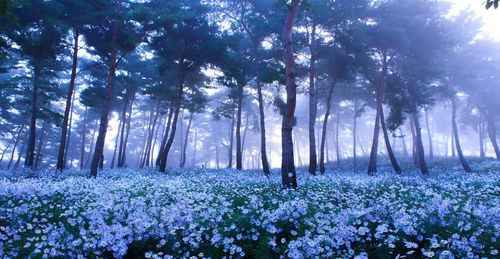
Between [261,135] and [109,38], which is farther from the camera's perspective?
[261,135]

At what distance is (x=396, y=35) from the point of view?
20562 mm

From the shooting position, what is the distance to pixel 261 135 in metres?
20.5

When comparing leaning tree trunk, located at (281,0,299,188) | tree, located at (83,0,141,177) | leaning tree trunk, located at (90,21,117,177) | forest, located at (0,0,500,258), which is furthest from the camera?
tree, located at (83,0,141,177)

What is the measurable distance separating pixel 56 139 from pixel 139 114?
51.7 feet

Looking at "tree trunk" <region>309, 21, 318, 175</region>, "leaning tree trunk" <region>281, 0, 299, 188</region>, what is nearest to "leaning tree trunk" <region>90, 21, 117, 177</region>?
"leaning tree trunk" <region>281, 0, 299, 188</region>

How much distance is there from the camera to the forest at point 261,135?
5332 mm

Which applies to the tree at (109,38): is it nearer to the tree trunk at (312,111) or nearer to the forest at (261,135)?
the forest at (261,135)

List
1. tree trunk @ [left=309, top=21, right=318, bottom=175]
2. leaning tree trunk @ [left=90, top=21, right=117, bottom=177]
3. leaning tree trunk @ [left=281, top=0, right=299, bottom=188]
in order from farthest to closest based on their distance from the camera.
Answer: tree trunk @ [left=309, top=21, right=318, bottom=175] < leaning tree trunk @ [left=90, top=21, right=117, bottom=177] < leaning tree trunk @ [left=281, top=0, right=299, bottom=188]

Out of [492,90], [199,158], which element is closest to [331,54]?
[492,90]

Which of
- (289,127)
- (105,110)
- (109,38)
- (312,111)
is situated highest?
(109,38)

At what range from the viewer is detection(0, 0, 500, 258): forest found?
5332 mm

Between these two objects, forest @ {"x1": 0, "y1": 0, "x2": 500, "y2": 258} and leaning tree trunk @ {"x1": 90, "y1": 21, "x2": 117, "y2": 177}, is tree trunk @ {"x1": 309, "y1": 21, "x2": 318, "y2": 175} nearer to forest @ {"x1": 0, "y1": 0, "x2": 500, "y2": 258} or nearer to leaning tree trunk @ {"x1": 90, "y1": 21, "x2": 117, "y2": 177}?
forest @ {"x1": 0, "y1": 0, "x2": 500, "y2": 258}

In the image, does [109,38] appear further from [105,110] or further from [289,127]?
[289,127]

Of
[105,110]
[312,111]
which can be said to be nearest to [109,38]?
[105,110]
